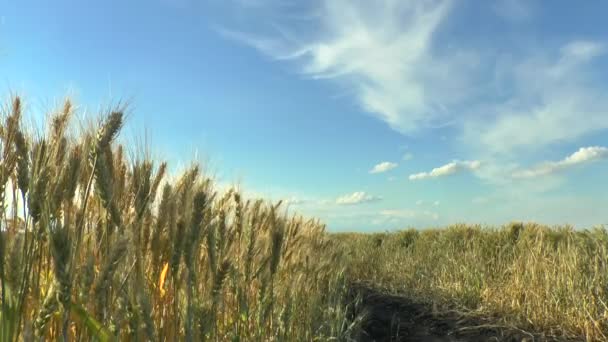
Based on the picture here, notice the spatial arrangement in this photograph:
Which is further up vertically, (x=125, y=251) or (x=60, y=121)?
(x=60, y=121)

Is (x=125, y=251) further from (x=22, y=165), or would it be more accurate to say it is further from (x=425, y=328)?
(x=425, y=328)

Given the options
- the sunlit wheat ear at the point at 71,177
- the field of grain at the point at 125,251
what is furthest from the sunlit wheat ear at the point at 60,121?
the sunlit wheat ear at the point at 71,177

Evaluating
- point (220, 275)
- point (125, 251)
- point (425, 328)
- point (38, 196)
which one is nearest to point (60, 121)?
point (38, 196)

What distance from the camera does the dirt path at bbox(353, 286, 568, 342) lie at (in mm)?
4516

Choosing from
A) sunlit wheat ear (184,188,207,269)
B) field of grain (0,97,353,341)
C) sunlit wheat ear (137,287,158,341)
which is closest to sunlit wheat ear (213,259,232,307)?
field of grain (0,97,353,341)

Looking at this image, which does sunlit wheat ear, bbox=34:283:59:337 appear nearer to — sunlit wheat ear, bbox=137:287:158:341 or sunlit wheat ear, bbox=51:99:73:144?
sunlit wheat ear, bbox=137:287:158:341

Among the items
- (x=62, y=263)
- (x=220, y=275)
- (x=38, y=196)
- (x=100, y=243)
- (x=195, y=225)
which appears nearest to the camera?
(x=62, y=263)

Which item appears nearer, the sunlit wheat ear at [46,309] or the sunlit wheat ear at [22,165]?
the sunlit wheat ear at [46,309]

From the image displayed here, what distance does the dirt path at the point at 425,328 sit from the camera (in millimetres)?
4516

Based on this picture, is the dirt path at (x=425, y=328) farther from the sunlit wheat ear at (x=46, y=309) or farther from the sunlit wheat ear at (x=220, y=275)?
the sunlit wheat ear at (x=46, y=309)

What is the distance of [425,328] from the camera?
197 inches

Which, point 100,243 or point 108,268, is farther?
point 100,243

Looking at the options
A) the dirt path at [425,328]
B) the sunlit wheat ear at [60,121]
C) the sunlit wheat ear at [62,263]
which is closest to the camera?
the sunlit wheat ear at [62,263]

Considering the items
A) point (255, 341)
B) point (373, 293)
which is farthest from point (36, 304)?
point (373, 293)
